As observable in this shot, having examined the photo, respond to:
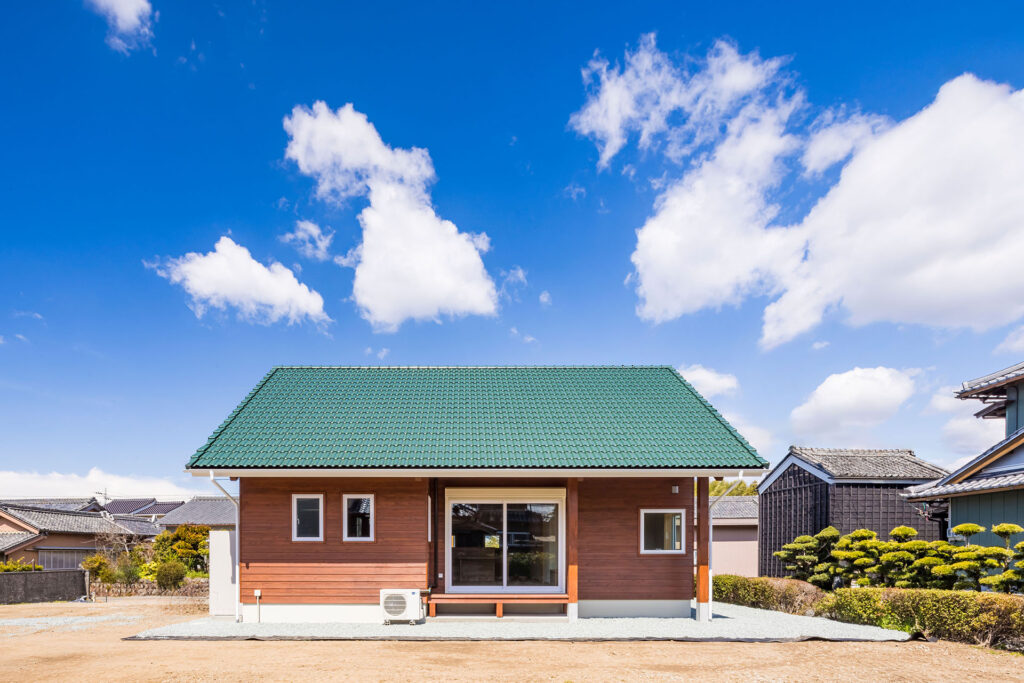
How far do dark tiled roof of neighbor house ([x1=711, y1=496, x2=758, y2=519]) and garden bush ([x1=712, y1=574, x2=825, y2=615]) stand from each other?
24.5 feet

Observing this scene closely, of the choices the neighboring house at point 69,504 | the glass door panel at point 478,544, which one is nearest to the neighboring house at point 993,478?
the glass door panel at point 478,544

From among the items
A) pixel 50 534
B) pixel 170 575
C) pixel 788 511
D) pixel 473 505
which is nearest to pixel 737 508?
pixel 788 511

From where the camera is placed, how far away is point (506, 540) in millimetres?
13703

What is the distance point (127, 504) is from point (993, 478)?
62141 millimetres

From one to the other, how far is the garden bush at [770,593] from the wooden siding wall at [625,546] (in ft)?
10.4

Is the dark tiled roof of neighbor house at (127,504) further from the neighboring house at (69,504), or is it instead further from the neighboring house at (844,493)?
the neighboring house at (844,493)

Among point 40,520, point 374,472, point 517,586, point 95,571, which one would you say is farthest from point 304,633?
point 40,520

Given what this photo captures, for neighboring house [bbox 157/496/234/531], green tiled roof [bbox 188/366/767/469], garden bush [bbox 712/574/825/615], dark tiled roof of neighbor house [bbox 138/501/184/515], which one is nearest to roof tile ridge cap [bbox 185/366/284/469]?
green tiled roof [bbox 188/366/767/469]

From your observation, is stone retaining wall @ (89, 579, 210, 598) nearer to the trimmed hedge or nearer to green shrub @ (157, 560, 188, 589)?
green shrub @ (157, 560, 188, 589)

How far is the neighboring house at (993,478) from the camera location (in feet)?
41.6

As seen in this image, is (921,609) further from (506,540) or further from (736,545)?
(736,545)

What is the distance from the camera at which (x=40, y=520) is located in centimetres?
2978

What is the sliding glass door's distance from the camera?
538 inches

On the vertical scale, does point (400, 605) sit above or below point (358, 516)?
below
